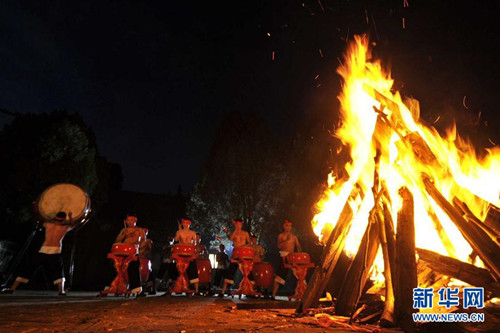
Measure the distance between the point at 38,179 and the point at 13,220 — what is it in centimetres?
221

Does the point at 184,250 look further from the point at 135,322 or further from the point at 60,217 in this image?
the point at 135,322

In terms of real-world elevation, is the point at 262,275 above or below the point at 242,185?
below

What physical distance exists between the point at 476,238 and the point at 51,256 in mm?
9886

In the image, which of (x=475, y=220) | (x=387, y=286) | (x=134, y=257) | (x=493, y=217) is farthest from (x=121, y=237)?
(x=493, y=217)

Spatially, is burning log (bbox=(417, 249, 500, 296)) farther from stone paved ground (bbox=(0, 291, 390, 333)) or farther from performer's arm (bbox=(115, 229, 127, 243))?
performer's arm (bbox=(115, 229, 127, 243))

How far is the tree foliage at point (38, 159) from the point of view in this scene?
1566 cm

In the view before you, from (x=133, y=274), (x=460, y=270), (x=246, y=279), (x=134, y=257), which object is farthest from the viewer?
(x=246, y=279)

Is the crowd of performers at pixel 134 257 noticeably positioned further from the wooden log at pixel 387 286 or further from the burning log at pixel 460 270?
the burning log at pixel 460 270

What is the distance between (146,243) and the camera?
37.3ft

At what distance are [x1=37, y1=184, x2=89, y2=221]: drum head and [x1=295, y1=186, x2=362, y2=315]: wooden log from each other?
7486 mm

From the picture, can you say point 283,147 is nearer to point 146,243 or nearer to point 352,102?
point 146,243

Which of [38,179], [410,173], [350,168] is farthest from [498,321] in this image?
[38,179]

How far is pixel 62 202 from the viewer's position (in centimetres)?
994

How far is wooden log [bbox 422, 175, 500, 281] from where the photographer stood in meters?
3.91
